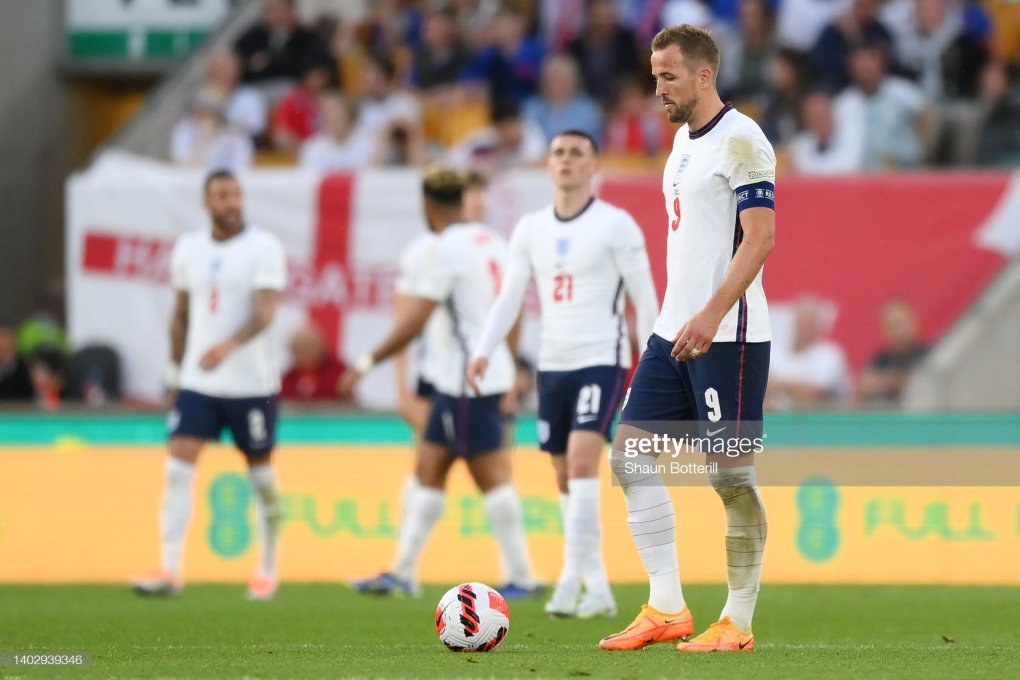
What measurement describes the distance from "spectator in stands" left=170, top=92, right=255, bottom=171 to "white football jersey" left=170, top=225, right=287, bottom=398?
5486mm

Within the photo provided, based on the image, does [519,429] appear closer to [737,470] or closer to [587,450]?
[587,450]

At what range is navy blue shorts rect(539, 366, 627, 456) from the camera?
27.3 ft

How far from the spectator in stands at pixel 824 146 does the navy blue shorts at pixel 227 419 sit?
19.5 feet

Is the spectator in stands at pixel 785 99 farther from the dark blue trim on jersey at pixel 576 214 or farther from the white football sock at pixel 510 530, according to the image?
the dark blue trim on jersey at pixel 576 214

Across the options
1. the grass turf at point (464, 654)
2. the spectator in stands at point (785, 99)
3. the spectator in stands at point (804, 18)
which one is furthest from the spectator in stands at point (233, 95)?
the grass turf at point (464, 654)

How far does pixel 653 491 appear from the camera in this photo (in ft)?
22.0

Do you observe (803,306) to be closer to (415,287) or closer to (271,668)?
(415,287)

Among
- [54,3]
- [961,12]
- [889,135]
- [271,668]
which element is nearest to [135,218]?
[54,3]

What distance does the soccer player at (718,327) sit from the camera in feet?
20.7

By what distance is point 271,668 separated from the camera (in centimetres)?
611

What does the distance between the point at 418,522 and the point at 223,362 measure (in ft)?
5.18

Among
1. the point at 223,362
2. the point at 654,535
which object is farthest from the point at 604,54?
the point at 654,535

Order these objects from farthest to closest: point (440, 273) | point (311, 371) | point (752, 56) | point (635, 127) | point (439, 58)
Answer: point (439, 58) → point (752, 56) → point (635, 127) → point (311, 371) → point (440, 273)

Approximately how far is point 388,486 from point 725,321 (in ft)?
19.8
